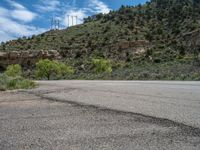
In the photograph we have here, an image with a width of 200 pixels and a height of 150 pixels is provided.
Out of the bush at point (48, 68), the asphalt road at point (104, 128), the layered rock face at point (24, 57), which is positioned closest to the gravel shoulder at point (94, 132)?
the asphalt road at point (104, 128)

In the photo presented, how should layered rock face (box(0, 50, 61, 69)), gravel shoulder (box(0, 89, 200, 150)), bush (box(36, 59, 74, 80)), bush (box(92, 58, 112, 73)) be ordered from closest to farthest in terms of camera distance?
gravel shoulder (box(0, 89, 200, 150)) → bush (box(92, 58, 112, 73)) → bush (box(36, 59, 74, 80)) → layered rock face (box(0, 50, 61, 69))

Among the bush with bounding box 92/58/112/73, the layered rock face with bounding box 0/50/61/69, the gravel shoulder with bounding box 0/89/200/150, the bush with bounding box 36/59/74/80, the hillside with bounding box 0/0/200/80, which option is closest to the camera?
the gravel shoulder with bounding box 0/89/200/150

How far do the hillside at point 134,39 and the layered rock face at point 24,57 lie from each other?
3.59m

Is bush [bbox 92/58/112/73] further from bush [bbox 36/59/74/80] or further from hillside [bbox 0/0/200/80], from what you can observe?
bush [bbox 36/59/74/80]

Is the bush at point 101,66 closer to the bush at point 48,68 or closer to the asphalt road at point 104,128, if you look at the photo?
the bush at point 48,68

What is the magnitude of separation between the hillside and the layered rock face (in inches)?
141

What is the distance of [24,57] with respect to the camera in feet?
263

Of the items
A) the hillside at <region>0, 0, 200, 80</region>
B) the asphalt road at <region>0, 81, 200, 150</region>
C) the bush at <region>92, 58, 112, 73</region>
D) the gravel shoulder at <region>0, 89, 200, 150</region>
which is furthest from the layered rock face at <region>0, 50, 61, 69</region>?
the gravel shoulder at <region>0, 89, 200, 150</region>

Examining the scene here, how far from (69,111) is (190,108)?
332cm

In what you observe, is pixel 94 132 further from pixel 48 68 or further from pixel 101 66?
pixel 48 68

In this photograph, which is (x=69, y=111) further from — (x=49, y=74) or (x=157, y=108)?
(x=49, y=74)

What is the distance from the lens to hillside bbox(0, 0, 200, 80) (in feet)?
211

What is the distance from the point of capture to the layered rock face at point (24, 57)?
7744cm

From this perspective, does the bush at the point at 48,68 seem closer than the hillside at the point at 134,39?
No
